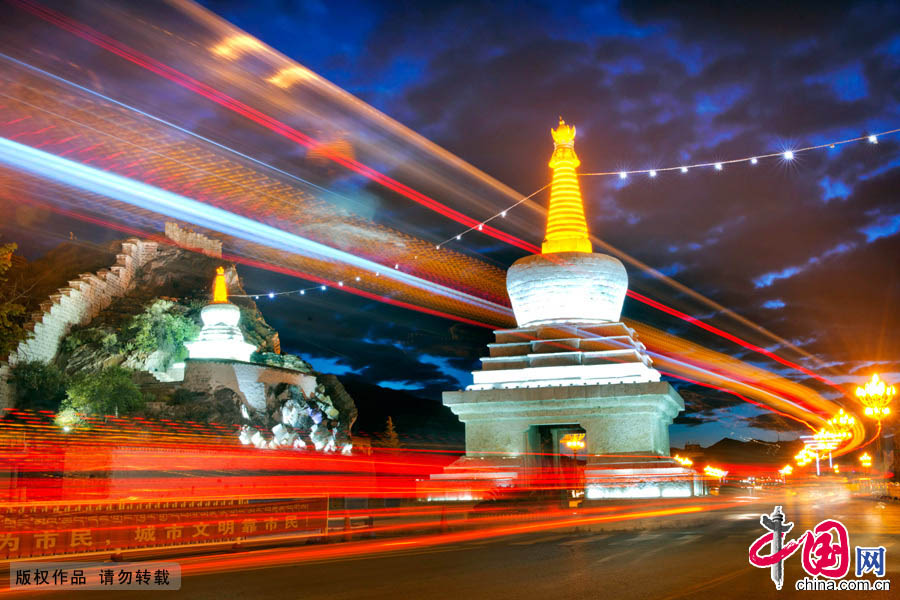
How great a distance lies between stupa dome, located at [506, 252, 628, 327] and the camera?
110 feet

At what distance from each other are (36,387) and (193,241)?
25.6 metres

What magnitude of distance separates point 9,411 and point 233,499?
104 ft

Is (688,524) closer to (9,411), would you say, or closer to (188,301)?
(9,411)

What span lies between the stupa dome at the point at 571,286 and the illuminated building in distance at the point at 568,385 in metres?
0.04

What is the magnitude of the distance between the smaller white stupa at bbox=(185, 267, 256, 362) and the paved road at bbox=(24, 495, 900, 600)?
126 ft

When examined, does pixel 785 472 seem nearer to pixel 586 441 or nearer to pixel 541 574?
pixel 586 441

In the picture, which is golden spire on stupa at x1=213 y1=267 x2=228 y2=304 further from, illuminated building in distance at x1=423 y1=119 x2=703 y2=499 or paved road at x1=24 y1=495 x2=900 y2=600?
paved road at x1=24 y1=495 x2=900 y2=600

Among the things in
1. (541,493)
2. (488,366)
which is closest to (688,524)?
(541,493)

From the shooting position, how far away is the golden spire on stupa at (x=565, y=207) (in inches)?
1363

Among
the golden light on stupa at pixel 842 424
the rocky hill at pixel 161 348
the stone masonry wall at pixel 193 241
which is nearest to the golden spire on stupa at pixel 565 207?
the golden light on stupa at pixel 842 424

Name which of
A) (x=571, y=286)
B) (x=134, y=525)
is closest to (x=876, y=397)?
(x=571, y=286)

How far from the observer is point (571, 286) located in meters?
33.5

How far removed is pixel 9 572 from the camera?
10.6 meters

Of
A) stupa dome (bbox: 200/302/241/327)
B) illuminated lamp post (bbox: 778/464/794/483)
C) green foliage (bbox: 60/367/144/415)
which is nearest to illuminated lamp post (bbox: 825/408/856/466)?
green foliage (bbox: 60/367/144/415)
